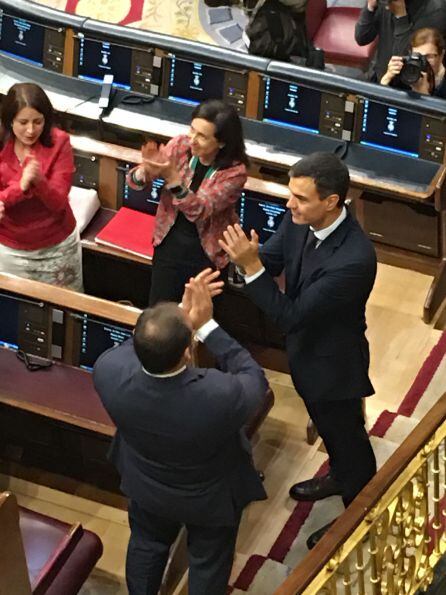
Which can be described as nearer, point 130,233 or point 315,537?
point 315,537

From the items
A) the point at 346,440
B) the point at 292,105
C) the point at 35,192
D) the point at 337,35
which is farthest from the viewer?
the point at 337,35

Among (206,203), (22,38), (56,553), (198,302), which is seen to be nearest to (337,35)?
(22,38)

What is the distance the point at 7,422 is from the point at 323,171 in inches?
69.3

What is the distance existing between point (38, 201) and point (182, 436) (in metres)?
1.73

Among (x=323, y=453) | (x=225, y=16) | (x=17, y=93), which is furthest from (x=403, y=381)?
(x=225, y=16)

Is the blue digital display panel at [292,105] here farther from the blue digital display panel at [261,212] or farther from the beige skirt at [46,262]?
the beige skirt at [46,262]

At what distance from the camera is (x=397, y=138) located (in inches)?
239

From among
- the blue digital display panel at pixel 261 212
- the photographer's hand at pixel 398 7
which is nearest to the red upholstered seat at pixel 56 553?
the blue digital display panel at pixel 261 212

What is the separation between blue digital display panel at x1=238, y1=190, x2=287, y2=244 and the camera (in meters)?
5.23

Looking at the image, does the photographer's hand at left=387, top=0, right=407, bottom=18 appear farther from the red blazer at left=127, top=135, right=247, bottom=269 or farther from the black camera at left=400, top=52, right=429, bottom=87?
the red blazer at left=127, top=135, right=247, bottom=269

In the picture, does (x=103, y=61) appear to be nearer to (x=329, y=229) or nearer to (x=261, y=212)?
(x=261, y=212)

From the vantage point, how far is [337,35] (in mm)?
7789

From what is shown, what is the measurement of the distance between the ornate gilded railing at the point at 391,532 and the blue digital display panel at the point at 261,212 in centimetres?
169

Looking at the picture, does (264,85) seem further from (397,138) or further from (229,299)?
(229,299)
